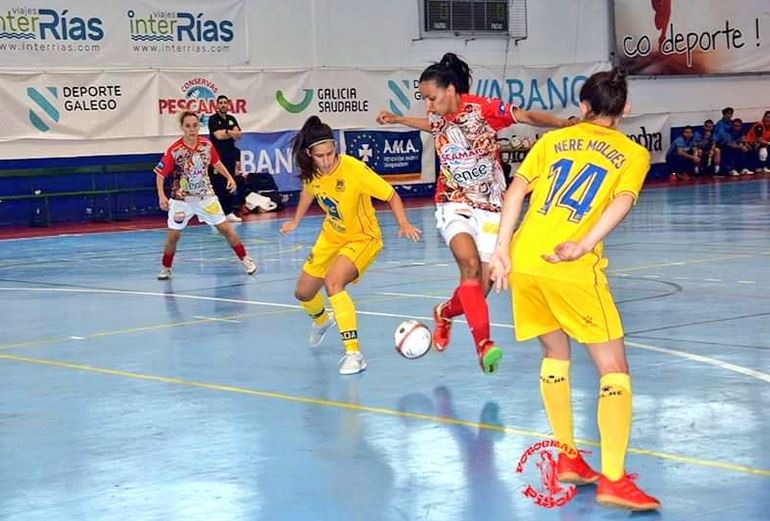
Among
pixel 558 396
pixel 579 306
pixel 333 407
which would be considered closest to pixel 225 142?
pixel 333 407

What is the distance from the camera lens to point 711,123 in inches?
1398

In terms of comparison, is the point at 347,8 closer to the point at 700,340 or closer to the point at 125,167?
the point at 125,167

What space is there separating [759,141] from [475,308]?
29.5 metres

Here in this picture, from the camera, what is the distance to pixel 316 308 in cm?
1045

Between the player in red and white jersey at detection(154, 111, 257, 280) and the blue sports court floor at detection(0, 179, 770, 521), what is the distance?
0.94 m

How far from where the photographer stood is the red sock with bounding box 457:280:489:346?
8648mm

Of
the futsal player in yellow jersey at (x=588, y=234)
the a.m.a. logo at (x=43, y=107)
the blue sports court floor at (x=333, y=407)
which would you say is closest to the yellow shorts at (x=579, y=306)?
the futsal player in yellow jersey at (x=588, y=234)

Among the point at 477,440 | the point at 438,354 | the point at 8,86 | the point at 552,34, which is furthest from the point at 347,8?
the point at 477,440

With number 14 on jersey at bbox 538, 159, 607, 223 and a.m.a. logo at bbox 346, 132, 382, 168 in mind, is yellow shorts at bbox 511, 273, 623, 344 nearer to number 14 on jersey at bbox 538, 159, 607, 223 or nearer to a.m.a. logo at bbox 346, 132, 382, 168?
number 14 on jersey at bbox 538, 159, 607, 223

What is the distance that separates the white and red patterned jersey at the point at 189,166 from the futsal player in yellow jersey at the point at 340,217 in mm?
6411

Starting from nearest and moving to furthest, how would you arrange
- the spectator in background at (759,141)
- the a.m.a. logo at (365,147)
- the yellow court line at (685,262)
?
1. the yellow court line at (685,262)
2. the a.m.a. logo at (365,147)
3. the spectator in background at (759,141)

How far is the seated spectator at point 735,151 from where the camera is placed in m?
35.8

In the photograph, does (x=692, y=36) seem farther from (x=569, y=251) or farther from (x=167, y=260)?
(x=569, y=251)

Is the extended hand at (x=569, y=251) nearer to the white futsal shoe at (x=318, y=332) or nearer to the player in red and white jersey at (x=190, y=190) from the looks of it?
the white futsal shoe at (x=318, y=332)
